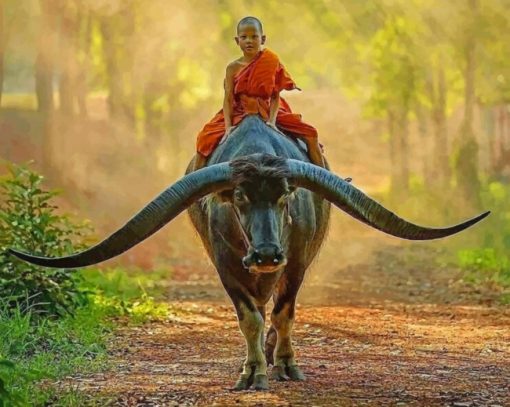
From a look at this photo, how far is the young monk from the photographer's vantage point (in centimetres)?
904

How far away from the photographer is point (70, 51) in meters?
27.3

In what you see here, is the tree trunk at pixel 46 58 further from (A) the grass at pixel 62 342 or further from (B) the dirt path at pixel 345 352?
(A) the grass at pixel 62 342

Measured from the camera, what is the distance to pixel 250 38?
9.00 m

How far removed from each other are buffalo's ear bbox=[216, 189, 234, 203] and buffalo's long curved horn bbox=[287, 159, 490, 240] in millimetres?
435

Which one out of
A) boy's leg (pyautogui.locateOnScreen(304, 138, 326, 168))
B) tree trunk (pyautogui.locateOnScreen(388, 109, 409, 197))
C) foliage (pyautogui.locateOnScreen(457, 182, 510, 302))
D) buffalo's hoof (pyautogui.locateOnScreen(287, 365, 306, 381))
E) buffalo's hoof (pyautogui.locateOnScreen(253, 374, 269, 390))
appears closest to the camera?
buffalo's hoof (pyautogui.locateOnScreen(253, 374, 269, 390))

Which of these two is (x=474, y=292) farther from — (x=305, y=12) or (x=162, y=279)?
(x=305, y=12)

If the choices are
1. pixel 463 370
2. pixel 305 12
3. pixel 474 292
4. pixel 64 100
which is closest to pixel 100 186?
pixel 64 100

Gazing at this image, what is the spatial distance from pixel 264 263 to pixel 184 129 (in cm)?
2920

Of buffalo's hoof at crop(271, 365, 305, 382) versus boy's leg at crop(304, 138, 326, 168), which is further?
boy's leg at crop(304, 138, 326, 168)

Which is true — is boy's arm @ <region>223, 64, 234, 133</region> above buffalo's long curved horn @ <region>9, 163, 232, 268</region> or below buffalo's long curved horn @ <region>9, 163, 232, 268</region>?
above

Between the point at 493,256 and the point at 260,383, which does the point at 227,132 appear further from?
the point at 493,256

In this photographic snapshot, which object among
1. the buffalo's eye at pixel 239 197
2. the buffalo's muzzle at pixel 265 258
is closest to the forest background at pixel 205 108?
the buffalo's eye at pixel 239 197

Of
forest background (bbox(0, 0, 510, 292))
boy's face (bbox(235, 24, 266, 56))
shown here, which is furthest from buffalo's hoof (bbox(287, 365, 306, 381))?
forest background (bbox(0, 0, 510, 292))

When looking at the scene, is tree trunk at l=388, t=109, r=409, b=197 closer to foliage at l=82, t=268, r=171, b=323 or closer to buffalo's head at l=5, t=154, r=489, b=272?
foliage at l=82, t=268, r=171, b=323
